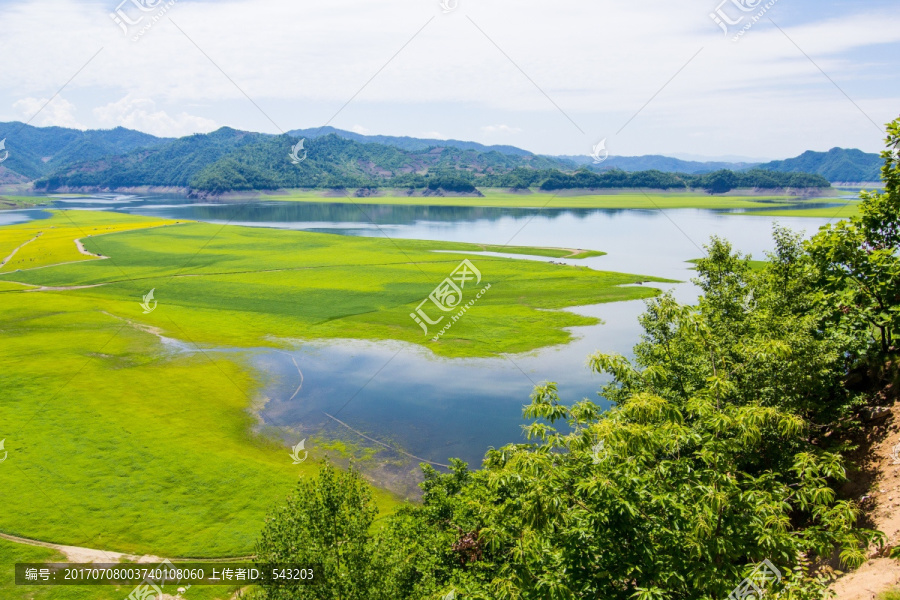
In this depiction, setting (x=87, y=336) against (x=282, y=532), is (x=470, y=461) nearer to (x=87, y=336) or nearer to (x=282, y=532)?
(x=282, y=532)

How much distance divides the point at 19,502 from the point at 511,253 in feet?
242

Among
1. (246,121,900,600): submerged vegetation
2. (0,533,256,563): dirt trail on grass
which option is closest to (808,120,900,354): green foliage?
(246,121,900,600): submerged vegetation

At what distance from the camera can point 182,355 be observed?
42.2 m

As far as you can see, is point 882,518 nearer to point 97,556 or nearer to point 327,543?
point 327,543

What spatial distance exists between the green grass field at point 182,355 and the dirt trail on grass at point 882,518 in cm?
1711

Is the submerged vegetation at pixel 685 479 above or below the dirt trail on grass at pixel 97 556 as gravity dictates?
above

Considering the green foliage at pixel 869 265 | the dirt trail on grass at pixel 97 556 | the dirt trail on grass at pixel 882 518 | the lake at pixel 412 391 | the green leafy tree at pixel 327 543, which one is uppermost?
the green foliage at pixel 869 265

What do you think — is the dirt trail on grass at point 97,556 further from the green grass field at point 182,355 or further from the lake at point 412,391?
the lake at point 412,391

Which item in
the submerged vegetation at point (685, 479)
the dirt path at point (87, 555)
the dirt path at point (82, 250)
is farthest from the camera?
the dirt path at point (82, 250)

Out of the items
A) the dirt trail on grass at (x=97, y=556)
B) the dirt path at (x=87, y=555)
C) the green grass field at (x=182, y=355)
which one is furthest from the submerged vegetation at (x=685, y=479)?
the green grass field at (x=182, y=355)

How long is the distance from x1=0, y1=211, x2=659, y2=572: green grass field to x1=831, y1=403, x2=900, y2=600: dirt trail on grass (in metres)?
17.1

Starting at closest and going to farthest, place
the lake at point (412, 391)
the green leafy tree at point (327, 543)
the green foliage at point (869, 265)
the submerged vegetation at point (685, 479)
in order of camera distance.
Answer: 1. the submerged vegetation at point (685, 479)
2. the green leafy tree at point (327, 543)
3. the green foliage at point (869, 265)
4. the lake at point (412, 391)

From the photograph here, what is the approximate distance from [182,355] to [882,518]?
138ft

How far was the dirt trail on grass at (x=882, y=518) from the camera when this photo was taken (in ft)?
36.8
